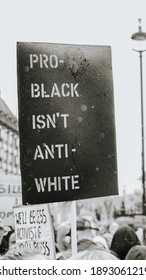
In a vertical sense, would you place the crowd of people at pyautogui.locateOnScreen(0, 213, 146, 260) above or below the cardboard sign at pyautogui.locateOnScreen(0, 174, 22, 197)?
below

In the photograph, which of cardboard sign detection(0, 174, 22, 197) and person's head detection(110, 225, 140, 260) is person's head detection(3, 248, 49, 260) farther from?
cardboard sign detection(0, 174, 22, 197)

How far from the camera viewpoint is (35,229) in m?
3.62

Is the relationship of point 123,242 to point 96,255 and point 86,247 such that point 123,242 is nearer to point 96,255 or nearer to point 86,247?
point 86,247

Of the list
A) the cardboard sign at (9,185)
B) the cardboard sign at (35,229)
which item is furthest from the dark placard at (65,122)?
the cardboard sign at (9,185)

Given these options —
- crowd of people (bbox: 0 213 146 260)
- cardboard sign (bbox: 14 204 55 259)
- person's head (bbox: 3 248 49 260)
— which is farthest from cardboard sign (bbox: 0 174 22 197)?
person's head (bbox: 3 248 49 260)

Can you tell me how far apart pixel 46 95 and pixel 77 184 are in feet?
1.62

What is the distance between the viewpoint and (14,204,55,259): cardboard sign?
3561 mm

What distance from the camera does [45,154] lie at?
3.35 meters

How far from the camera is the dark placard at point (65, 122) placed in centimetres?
334

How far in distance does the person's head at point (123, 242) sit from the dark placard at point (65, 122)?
1.26 ft

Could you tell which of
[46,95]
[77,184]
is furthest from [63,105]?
[77,184]

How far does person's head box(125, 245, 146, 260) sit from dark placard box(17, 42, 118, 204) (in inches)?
13.2

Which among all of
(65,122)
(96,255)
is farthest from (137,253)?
(65,122)
